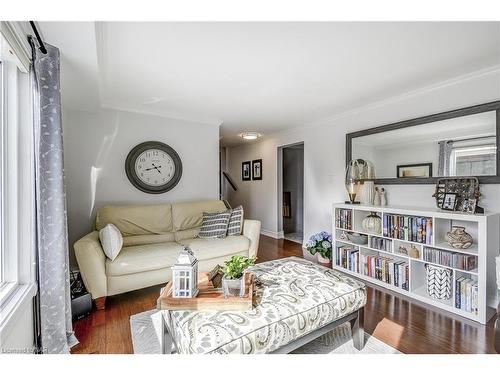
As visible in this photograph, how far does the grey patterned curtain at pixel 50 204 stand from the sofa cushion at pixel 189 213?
1.59 metres

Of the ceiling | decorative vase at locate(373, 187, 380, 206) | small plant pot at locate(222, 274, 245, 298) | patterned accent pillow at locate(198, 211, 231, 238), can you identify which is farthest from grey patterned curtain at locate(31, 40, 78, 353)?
decorative vase at locate(373, 187, 380, 206)

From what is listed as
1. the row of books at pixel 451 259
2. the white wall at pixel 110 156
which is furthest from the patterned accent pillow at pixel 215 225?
the row of books at pixel 451 259

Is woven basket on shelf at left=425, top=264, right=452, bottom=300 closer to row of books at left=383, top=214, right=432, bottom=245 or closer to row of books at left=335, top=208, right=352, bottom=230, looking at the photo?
row of books at left=383, top=214, right=432, bottom=245

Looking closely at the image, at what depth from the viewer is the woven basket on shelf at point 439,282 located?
2055mm

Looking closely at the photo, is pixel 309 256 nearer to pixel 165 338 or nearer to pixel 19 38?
pixel 165 338

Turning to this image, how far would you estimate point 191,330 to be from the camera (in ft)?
3.58

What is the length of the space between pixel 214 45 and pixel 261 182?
3.65 metres

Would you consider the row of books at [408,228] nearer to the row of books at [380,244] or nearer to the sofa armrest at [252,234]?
the row of books at [380,244]

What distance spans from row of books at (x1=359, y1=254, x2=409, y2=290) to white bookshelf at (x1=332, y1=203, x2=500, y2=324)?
0.04 meters

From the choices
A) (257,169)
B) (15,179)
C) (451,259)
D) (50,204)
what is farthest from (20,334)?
(257,169)

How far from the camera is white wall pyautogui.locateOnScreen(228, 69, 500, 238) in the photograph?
2.19m
